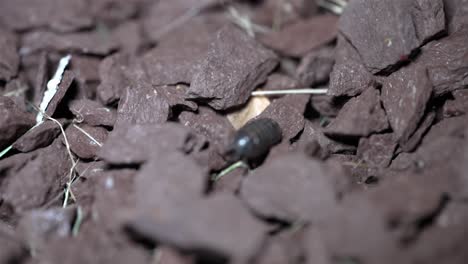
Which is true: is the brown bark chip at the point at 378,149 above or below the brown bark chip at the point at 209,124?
below

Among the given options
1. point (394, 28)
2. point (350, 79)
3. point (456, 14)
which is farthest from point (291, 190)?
point (456, 14)

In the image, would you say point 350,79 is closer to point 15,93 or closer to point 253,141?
point 253,141

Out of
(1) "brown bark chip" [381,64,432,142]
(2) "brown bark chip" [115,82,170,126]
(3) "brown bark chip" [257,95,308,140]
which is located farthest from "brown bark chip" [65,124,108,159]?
(1) "brown bark chip" [381,64,432,142]

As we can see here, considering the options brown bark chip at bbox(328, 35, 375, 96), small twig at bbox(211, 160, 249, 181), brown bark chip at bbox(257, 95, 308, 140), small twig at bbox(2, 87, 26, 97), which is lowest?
small twig at bbox(211, 160, 249, 181)

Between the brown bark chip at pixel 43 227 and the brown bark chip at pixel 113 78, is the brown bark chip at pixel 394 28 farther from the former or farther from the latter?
the brown bark chip at pixel 43 227

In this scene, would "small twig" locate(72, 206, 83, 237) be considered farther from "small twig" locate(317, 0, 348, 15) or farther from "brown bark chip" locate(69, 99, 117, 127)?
"small twig" locate(317, 0, 348, 15)

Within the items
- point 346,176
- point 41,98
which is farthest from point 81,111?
point 346,176

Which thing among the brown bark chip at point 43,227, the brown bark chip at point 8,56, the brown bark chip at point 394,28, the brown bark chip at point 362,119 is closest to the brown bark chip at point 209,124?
the brown bark chip at point 362,119

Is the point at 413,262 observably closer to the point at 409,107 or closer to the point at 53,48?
the point at 409,107
